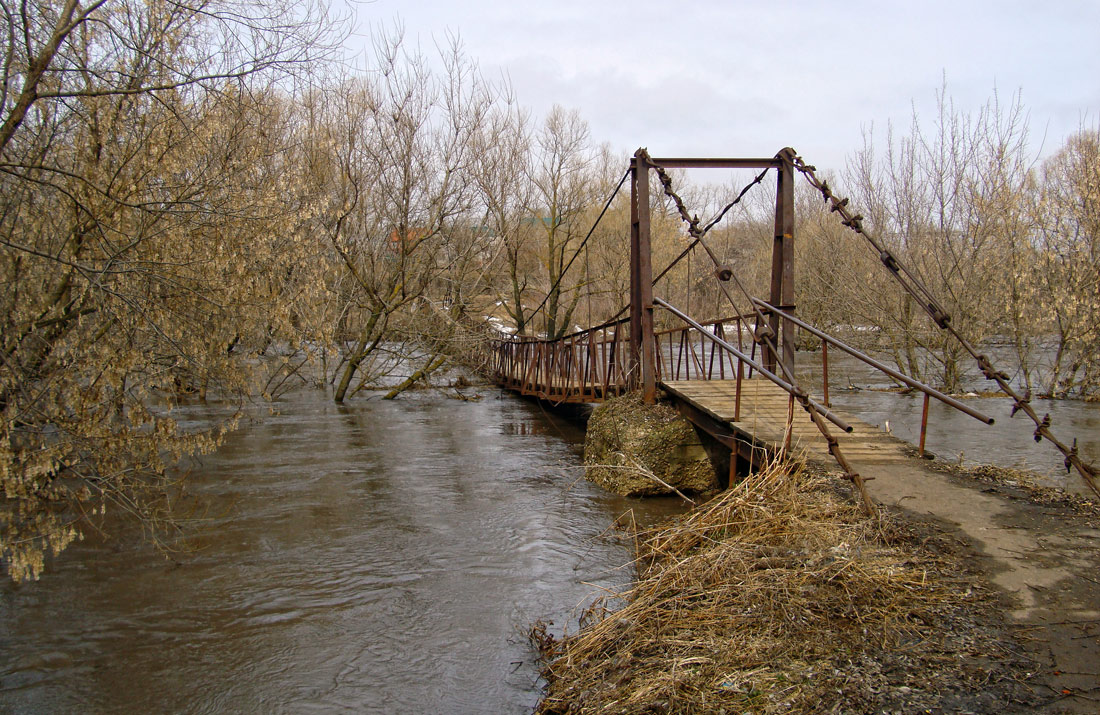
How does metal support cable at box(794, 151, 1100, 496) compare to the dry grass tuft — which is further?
metal support cable at box(794, 151, 1100, 496)

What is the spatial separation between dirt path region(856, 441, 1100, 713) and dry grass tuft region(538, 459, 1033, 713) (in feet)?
0.46

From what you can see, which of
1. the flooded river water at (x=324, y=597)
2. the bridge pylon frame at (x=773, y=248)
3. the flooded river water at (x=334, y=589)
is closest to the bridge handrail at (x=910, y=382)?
the bridge pylon frame at (x=773, y=248)

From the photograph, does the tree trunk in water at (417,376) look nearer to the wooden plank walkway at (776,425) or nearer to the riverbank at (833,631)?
the wooden plank walkway at (776,425)

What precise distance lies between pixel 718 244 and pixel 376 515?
25.1 m

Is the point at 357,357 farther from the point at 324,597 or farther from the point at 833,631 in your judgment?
the point at 833,631

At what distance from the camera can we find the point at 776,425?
6.24 meters

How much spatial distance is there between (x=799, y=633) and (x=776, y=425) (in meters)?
3.10

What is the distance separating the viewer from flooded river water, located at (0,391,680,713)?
4.04 m

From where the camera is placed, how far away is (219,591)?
5.30 meters

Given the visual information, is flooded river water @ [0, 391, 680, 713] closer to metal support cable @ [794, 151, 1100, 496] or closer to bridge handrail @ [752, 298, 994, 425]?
bridge handrail @ [752, 298, 994, 425]

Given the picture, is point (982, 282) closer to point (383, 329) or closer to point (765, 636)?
point (383, 329)

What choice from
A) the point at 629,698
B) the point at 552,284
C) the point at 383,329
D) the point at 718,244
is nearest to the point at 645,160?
the point at 629,698

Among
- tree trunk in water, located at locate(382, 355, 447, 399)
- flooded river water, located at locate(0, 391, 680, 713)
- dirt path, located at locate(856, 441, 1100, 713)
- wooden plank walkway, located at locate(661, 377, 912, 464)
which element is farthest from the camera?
tree trunk in water, located at locate(382, 355, 447, 399)

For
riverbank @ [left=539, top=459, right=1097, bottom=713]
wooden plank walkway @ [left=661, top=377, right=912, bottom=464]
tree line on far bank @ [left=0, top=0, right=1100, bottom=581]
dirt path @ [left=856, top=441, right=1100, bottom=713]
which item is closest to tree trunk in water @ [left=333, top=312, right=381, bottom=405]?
tree line on far bank @ [left=0, top=0, right=1100, bottom=581]
